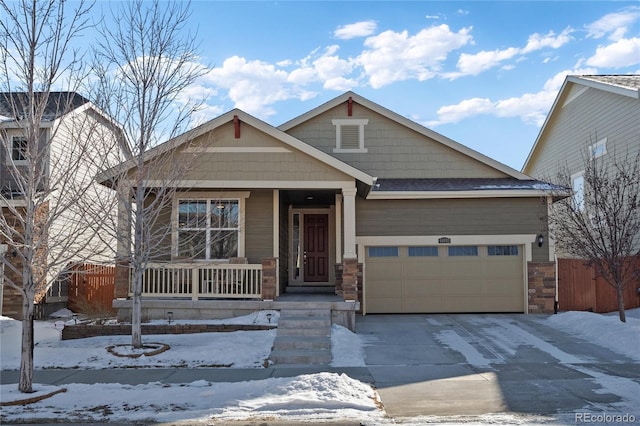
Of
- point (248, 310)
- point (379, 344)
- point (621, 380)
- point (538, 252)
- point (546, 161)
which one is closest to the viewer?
point (621, 380)

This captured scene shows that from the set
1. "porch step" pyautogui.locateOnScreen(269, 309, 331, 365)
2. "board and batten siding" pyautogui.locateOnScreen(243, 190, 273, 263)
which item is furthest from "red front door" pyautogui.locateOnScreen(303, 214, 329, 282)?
"porch step" pyautogui.locateOnScreen(269, 309, 331, 365)

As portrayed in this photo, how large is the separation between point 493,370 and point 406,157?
9331 mm

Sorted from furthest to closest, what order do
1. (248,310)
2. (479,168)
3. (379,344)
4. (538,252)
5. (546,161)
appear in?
(546,161)
(479,168)
(538,252)
(248,310)
(379,344)

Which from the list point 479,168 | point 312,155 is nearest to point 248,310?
point 312,155

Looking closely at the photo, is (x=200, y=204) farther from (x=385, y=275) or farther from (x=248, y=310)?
(x=385, y=275)

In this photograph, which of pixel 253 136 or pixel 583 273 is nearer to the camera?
pixel 253 136

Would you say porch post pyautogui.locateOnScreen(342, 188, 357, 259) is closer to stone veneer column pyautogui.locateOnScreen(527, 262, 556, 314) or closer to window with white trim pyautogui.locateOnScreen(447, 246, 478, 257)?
window with white trim pyautogui.locateOnScreen(447, 246, 478, 257)

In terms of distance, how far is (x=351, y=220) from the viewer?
12797 mm

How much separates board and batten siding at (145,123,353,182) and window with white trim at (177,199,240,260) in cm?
138

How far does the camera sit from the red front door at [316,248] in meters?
16.7

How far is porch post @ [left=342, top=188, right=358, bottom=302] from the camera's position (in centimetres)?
1245

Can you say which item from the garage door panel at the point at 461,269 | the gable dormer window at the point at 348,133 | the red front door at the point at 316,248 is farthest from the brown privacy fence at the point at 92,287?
the garage door panel at the point at 461,269

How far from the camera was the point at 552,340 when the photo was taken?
37.5 feet

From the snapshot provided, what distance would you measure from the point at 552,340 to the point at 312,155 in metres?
6.56
